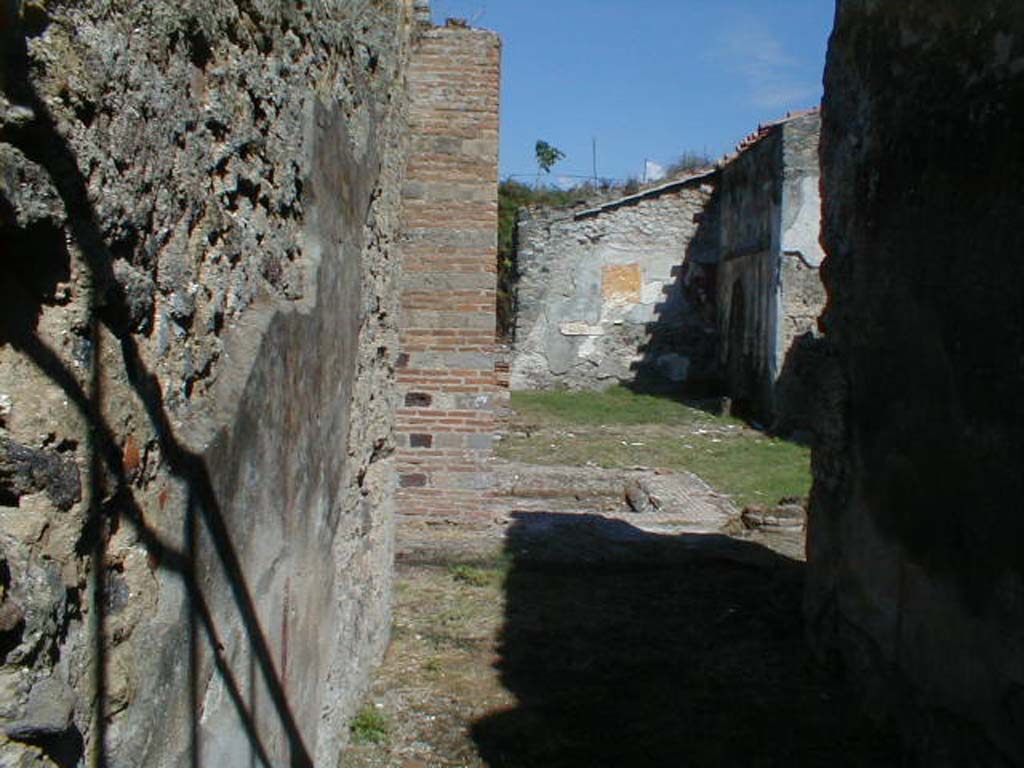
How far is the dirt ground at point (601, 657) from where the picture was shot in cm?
423

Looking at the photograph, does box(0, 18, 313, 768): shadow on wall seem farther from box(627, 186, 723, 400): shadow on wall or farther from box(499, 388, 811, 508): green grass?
box(627, 186, 723, 400): shadow on wall

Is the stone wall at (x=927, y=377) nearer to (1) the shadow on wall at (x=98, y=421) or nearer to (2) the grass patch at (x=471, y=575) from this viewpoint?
(2) the grass patch at (x=471, y=575)

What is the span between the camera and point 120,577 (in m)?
1.60

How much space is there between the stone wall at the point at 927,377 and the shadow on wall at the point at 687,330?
14.1m

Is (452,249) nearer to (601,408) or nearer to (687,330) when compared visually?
(601,408)

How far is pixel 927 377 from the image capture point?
414 cm

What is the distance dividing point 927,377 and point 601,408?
12863 millimetres

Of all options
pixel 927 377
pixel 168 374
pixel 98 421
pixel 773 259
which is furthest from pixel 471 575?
pixel 773 259

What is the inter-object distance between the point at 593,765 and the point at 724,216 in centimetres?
1585

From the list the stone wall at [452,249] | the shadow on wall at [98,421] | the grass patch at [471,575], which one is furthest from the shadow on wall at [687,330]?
the shadow on wall at [98,421]

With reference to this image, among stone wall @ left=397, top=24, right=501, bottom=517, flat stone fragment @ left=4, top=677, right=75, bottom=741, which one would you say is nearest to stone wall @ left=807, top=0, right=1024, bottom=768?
stone wall @ left=397, top=24, right=501, bottom=517

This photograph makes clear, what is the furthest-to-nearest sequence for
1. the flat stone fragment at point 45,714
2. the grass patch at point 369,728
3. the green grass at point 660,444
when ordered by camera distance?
the green grass at point 660,444 → the grass patch at point 369,728 → the flat stone fragment at point 45,714

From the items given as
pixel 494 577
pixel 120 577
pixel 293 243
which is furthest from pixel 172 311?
pixel 494 577

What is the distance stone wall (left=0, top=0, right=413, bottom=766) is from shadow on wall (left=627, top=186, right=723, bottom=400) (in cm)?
1646
